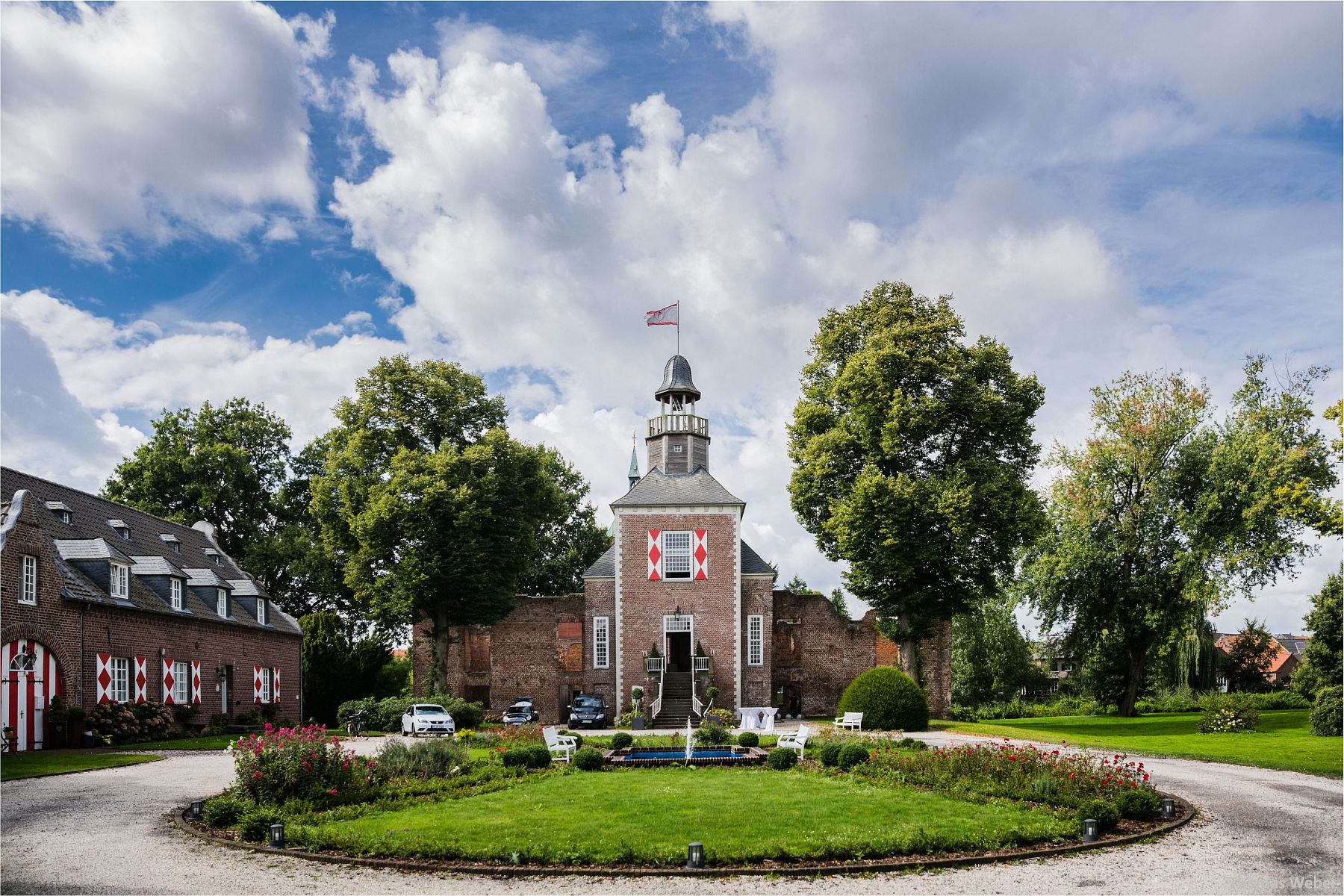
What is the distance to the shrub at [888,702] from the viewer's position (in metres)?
31.5

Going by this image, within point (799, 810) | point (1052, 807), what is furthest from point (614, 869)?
point (1052, 807)

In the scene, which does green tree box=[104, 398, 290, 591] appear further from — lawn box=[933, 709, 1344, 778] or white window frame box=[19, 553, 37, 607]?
lawn box=[933, 709, 1344, 778]

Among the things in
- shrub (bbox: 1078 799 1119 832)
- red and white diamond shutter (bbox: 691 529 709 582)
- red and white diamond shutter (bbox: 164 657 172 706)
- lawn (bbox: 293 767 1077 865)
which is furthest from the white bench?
red and white diamond shutter (bbox: 164 657 172 706)

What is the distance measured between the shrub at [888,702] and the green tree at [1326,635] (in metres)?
14.1

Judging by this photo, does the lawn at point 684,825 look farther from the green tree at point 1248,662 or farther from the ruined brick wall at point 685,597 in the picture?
the green tree at point 1248,662

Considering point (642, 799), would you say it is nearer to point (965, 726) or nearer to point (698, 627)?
point (965, 726)

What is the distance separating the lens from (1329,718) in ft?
96.6

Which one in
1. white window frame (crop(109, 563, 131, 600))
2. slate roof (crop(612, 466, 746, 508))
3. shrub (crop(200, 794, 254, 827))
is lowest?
shrub (crop(200, 794, 254, 827))

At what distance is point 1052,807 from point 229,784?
43.8 ft

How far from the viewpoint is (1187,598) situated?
3622 cm

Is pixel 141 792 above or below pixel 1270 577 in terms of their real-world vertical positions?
below

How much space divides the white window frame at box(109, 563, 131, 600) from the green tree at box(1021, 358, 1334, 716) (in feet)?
102

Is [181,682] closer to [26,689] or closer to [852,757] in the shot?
[26,689]

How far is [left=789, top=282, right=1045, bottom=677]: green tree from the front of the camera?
3584cm
